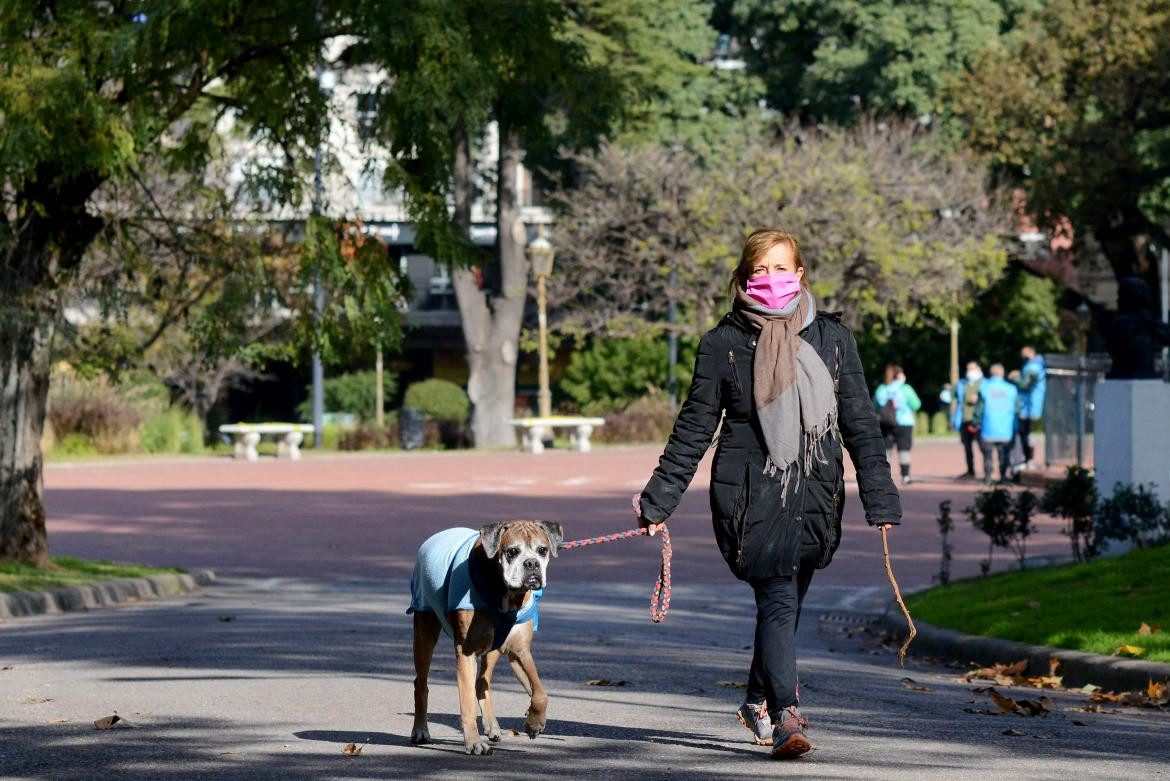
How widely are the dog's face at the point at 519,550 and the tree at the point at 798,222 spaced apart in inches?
1728

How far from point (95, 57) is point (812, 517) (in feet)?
32.4

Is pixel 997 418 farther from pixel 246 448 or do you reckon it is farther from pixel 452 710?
pixel 452 710

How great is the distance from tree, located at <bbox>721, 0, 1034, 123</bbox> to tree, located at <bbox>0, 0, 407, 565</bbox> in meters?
40.5

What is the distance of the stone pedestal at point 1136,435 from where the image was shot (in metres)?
16.8

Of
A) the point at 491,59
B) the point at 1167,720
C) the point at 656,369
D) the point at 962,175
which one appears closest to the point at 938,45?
the point at 962,175

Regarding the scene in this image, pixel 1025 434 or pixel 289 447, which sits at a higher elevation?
pixel 1025 434

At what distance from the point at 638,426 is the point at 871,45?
14.8 m

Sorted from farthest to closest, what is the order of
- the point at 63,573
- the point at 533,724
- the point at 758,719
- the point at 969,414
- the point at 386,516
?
1. the point at 969,414
2. the point at 386,516
3. the point at 63,573
4. the point at 533,724
5. the point at 758,719

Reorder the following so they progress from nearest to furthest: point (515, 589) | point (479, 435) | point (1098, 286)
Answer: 1. point (515, 589)
2. point (479, 435)
3. point (1098, 286)

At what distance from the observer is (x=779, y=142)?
2210 inches

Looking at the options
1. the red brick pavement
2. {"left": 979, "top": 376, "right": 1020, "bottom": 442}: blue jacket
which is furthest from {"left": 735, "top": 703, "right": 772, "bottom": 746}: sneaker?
{"left": 979, "top": 376, "right": 1020, "bottom": 442}: blue jacket

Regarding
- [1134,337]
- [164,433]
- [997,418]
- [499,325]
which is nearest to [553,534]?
[1134,337]

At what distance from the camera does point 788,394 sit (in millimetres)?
7301

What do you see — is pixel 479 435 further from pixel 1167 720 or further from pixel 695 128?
pixel 1167 720
